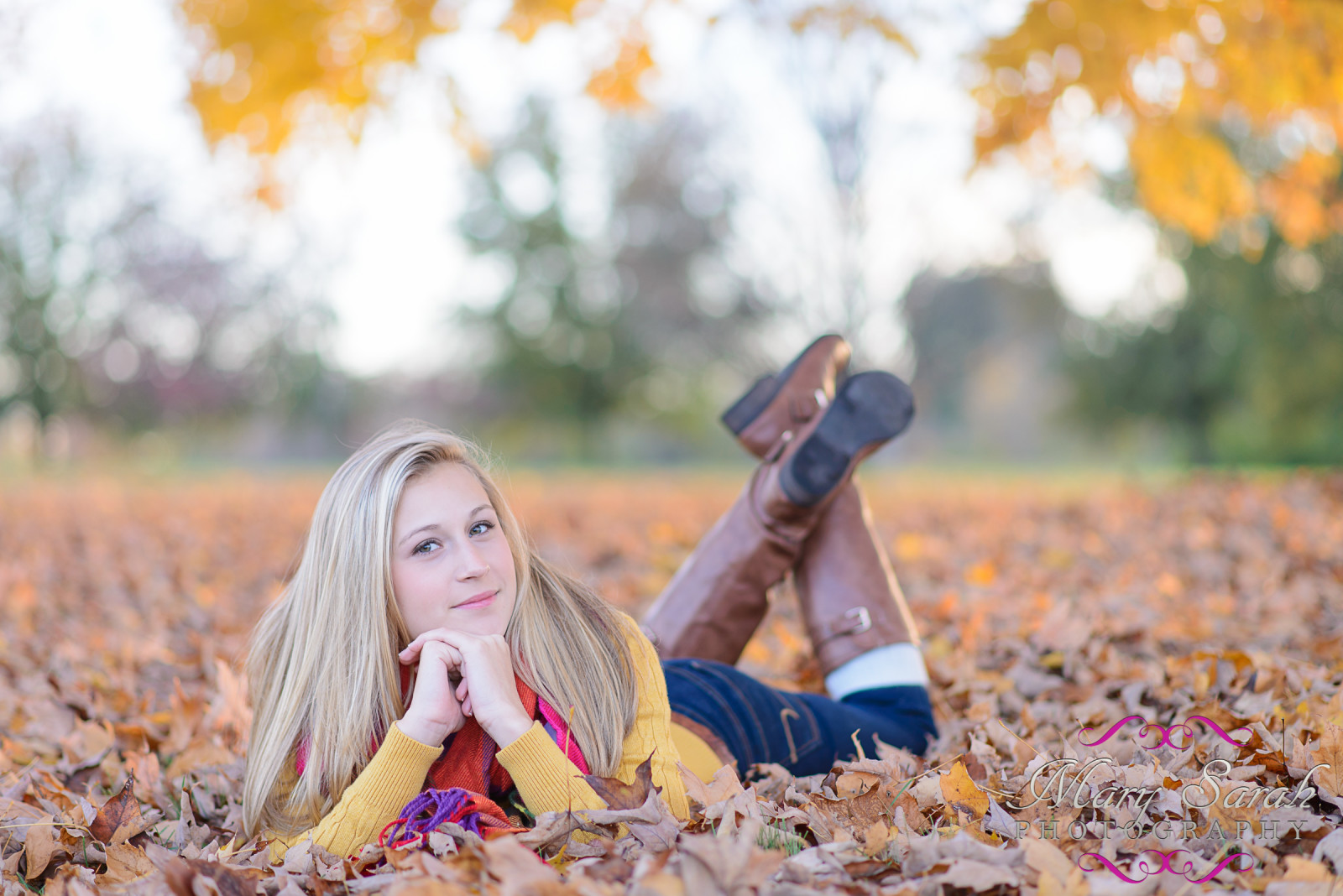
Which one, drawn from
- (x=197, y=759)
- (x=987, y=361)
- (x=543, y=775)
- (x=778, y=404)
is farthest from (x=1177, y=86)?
(x=987, y=361)

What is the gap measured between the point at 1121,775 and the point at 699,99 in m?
14.5

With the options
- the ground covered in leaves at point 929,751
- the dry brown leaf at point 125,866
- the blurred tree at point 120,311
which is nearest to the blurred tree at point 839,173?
the ground covered in leaves at point 929,751

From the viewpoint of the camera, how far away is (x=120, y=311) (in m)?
23.6

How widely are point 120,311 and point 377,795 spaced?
84.2ft

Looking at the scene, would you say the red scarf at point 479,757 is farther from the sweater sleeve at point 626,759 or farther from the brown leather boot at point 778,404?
the brown leather boot at point 778,404

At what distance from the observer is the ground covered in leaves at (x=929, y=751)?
57.1 inches

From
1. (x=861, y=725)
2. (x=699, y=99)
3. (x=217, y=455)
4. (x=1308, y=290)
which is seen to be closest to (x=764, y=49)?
(x=699, y=99)

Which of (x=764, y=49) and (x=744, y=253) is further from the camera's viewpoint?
(x=744, y=253)

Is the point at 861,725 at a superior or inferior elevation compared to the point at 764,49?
inferior

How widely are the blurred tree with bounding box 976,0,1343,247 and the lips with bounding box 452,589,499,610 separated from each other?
12.7ft

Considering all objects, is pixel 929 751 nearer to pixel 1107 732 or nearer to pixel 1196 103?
pixel 1107 732

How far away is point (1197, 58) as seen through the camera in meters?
4.74

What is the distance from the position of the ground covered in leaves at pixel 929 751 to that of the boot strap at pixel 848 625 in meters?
0.32

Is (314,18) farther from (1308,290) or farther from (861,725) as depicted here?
(1308,290)
